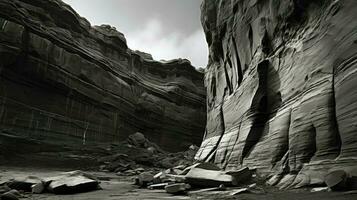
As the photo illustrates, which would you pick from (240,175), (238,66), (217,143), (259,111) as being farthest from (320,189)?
(217,143)

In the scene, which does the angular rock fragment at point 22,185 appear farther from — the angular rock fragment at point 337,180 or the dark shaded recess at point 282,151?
the angular rock fragment at point 337,180

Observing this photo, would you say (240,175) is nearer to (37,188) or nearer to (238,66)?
(37,188)

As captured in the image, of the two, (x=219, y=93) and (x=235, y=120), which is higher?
(x=219, y=93)

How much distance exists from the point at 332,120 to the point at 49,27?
25308 mm

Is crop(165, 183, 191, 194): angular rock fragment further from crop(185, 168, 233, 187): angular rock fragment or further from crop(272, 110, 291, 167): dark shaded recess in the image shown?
crop(272, 110, 291, 167): dark shaded recess

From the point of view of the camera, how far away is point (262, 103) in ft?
35.7

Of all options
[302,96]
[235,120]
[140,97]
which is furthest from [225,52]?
[140,97]

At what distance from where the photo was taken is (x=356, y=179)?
4941mm

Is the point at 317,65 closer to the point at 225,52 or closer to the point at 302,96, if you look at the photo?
the point at 302,96

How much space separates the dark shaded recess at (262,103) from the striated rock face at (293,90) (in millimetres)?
38

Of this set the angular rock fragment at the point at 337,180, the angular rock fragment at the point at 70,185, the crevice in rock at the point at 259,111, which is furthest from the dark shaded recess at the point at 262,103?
the angular rock fragment at the point at 70,185

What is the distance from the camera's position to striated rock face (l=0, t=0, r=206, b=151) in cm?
2159

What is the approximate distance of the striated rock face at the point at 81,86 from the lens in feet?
70.8

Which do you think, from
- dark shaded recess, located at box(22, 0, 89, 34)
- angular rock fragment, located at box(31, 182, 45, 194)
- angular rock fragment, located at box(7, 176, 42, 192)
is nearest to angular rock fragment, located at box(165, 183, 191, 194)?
angular rock fragment, located at box(31, 182, 45, 194)
